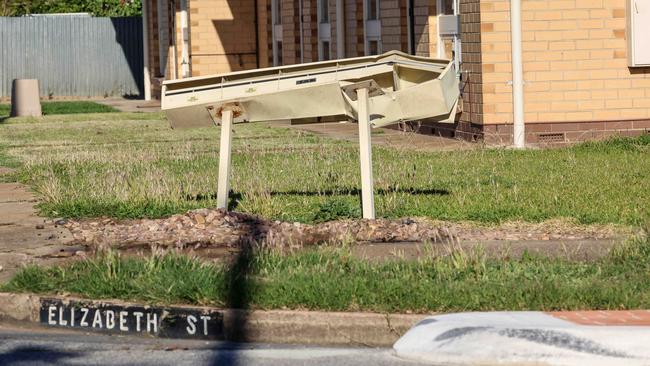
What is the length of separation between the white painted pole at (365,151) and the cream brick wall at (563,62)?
8.20 metres

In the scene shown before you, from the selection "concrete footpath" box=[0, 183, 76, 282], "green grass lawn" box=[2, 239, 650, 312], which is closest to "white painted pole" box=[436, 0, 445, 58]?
"concrete footpath" box=[0, 183, 76, 282]

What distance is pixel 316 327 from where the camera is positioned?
8.38 m

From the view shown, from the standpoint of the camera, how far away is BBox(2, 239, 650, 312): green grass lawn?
855cm

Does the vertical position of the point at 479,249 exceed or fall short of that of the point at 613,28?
it falls short

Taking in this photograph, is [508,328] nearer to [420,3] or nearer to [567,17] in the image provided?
[567,17]

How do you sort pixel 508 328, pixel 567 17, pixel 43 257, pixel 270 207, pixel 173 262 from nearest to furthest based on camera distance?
1. pixel 508 328
2. pixel 173 262
3. pixel 43 257
4. pixel 270 207
5. pixel 567 17

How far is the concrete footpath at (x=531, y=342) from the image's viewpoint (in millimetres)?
7629

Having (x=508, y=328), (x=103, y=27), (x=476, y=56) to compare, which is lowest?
(x=508, y=328)

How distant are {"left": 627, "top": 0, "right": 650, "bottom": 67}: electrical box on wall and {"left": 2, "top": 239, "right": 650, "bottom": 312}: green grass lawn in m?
10.2

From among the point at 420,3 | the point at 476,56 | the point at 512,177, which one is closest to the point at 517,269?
the point at 512,177

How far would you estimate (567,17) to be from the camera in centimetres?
1977

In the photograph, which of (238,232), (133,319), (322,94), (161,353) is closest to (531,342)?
(161,353)

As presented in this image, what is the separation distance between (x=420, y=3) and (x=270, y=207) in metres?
10.8

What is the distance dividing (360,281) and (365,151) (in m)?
3.00
